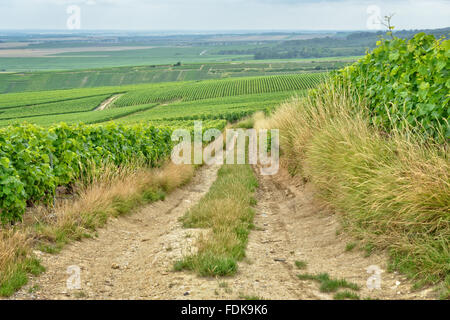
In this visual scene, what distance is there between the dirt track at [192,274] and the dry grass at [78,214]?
0.23 metres

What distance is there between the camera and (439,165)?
5555mm

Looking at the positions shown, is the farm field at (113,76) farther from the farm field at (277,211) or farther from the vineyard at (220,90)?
the farm field at (277,211)

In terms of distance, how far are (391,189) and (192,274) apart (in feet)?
9.81

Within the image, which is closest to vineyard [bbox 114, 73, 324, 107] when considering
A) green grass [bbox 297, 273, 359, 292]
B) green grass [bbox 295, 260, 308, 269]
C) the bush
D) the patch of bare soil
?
the bush

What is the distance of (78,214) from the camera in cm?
802

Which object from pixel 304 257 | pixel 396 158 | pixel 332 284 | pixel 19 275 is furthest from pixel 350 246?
pixel 19 275

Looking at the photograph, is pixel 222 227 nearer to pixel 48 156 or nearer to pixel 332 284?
pixel 332 284

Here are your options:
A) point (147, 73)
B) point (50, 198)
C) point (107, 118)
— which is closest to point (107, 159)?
point (50, 198)

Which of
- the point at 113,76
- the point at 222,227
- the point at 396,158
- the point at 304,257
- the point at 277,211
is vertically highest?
the point at 113,76

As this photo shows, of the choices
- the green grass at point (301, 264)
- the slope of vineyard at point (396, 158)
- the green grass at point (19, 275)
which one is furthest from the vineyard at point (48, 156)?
the slope of vineyard at point (396, 158)

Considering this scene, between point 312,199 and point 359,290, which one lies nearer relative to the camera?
point 359,290

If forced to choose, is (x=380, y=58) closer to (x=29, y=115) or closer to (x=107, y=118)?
(x=107, y=118)

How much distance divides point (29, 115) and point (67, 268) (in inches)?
2903

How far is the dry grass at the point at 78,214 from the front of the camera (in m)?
5.68
